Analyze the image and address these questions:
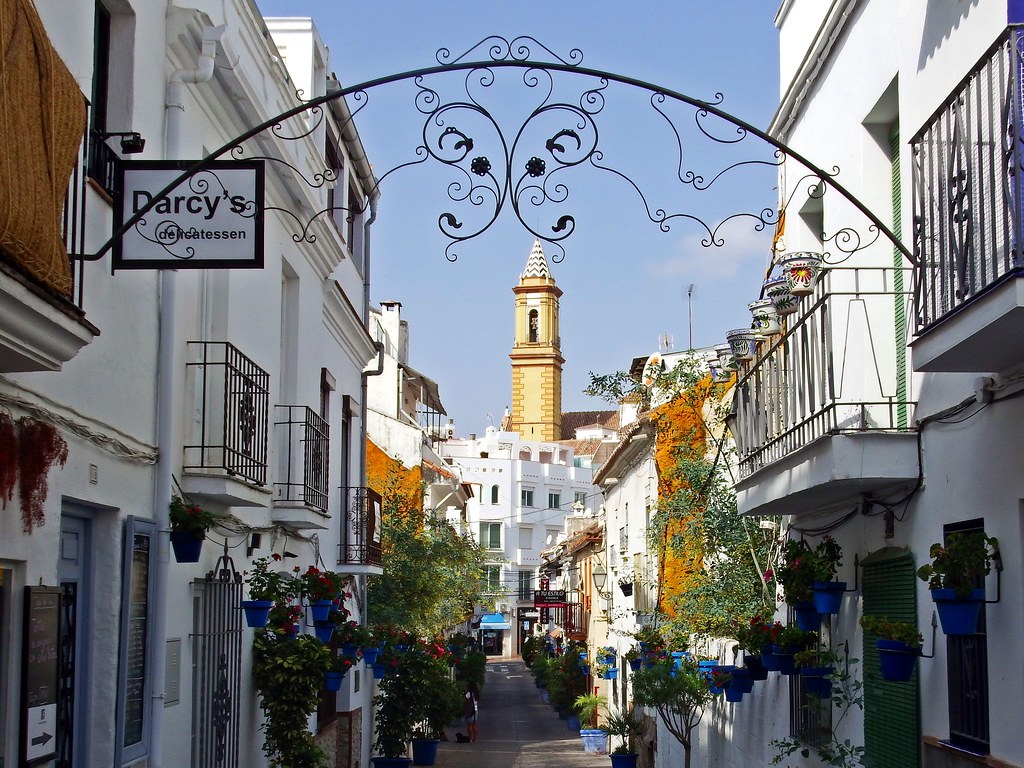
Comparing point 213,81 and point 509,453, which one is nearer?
point 213,81

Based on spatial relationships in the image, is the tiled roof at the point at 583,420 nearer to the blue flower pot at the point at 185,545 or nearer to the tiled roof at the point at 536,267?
the tiled roof at the point at 536,267

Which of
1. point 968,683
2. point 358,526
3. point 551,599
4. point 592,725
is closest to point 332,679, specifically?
point 358,526

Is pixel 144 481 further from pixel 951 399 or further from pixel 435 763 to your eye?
pixel 435 763

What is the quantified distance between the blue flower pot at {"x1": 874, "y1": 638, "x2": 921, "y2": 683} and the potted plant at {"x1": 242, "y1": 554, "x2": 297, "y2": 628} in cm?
531

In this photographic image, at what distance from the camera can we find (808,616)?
10078mm

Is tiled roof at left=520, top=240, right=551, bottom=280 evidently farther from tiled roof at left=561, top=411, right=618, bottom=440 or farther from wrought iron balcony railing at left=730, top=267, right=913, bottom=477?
wrought iron balcony railing at left=730, top=267, right=913, bottom=477

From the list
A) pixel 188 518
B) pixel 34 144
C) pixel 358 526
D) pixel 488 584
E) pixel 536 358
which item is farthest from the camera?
pixel 536 358

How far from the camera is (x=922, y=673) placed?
8.10 m

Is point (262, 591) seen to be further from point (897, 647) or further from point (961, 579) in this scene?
point (961, 579)

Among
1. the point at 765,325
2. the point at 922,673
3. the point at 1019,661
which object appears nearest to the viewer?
the point at 1019,661

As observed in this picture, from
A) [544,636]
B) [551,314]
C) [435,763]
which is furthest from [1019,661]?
[551,314]

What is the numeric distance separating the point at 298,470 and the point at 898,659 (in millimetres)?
7273

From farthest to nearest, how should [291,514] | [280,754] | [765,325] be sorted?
[291,514], [280,754], [765,325]

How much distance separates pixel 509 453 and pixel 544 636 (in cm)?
2991
